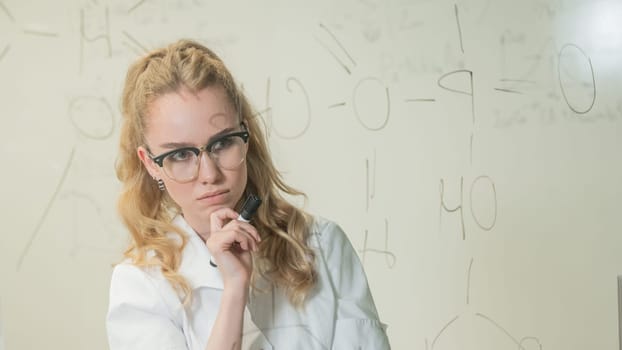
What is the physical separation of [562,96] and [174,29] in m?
0.85

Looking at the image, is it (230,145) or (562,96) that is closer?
(230,145)

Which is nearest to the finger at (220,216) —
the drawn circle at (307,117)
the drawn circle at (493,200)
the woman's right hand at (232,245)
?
the woman's right hand at (232,245)

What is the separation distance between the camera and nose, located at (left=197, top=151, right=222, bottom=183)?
2.84ft

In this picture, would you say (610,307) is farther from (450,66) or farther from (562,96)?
(450,66)

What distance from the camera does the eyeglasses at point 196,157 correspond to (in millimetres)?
875

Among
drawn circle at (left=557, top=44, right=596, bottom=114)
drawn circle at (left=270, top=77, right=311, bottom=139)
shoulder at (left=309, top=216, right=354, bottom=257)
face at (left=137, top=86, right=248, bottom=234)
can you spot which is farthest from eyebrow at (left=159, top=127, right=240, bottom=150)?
drawn circle at (left=557, top=44, right=596, bottom=114)

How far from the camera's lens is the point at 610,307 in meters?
1.62

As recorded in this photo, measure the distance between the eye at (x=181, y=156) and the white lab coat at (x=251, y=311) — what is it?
0.14 m

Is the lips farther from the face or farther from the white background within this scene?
the white background

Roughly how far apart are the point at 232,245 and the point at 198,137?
0.13 meters

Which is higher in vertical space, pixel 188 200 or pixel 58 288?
pixel 188 200

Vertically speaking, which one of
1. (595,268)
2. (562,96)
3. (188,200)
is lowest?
(595,268)

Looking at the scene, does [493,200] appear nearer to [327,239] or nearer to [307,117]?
[307,117]

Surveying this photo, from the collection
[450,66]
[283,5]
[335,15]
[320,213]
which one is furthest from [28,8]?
[450,66]
